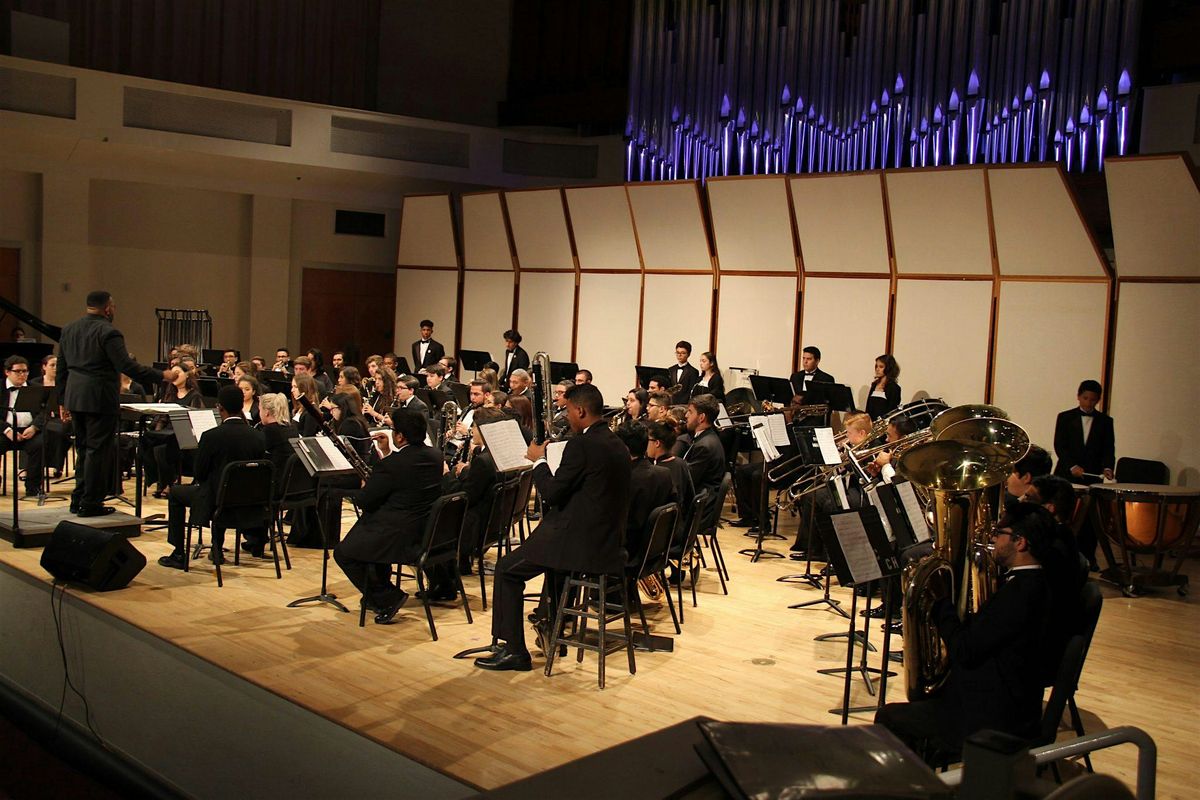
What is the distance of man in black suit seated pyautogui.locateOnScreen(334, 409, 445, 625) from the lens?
17.9 feet

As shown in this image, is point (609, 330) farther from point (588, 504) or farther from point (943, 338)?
point (588, 504)

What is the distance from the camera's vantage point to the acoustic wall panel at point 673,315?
12281 millimetres

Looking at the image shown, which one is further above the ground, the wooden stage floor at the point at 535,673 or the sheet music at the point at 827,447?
the sheet music at the point at 827,447

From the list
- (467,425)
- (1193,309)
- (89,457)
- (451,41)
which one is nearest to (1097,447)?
(1193,309)

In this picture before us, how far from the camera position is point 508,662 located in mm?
5113

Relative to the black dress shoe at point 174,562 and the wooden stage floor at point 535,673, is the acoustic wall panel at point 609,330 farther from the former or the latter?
the black dress shoe at point 174,562

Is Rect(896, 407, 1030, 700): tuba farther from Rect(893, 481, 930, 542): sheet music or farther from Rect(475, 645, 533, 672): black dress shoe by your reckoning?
Rect(475, 645, 533, 672): black dress shoe

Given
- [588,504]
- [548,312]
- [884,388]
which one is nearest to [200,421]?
[588,504]

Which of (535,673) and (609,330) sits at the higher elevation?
(609,330)

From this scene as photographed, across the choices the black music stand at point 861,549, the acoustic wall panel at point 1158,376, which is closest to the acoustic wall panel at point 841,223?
the acoustic wall panel at point 1158,376

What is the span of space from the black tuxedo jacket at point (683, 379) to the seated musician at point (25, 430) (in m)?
5.63

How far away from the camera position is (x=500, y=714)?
456 cm

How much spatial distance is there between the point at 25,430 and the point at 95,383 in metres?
1.83

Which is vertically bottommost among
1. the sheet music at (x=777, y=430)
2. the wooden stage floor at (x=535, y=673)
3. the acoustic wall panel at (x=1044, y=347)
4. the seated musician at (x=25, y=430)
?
the wooden stage floor at (x=535, y=673)
